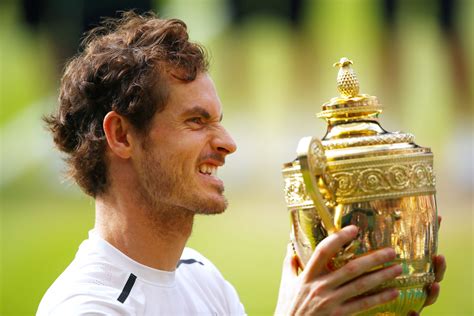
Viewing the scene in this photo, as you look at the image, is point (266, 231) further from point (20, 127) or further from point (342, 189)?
point (342, 189)

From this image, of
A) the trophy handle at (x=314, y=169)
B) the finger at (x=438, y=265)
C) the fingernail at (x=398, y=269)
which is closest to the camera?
the trophy handle at (x=314, y=169)

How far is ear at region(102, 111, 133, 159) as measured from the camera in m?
2.96

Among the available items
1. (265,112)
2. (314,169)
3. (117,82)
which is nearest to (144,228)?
(117,82)

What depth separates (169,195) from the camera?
9.50ft

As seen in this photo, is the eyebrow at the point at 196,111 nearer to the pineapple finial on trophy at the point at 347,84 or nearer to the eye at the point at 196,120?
the eye at the point at 196,120

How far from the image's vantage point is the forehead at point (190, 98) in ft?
9.50

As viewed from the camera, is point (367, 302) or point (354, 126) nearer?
point (367, 302)

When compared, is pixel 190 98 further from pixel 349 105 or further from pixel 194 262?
pixel 194 262

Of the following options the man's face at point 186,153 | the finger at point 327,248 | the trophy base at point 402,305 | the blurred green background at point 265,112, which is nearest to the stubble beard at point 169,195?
the man's face at point 186,153

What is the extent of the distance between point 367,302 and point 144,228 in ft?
2.66

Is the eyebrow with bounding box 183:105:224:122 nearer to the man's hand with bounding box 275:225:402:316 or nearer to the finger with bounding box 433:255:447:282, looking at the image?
the man's hand with bounding box 275:225:402:316

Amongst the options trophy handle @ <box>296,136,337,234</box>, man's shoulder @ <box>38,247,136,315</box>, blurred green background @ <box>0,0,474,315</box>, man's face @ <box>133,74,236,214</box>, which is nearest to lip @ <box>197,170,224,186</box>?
man's face @ <box>133,74,236,214</box>

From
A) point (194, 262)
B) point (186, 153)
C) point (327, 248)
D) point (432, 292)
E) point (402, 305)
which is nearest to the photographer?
point (327, 248)

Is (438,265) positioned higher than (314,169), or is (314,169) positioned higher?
(314,169)
